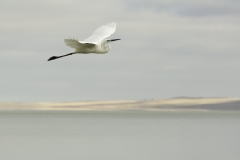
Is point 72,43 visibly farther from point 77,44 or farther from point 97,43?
point 97,43

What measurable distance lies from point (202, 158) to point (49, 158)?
6.50m

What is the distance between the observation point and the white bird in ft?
63.8

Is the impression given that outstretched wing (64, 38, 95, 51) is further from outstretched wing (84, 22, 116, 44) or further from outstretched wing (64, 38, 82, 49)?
outstretched wing (84, 22, 116, 44)

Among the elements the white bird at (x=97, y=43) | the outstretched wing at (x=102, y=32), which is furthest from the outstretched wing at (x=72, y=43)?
the outstretched wing at (x=102, y=32)

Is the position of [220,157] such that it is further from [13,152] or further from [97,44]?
[97,44]

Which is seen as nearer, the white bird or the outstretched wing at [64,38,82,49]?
the outstretched wing at [64,38,82,49]

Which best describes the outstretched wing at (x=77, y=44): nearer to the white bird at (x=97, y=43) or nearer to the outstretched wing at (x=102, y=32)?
the white bird at (x=97, y=43)

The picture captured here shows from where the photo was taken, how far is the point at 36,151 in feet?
107

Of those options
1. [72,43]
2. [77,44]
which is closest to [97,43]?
[77,44]

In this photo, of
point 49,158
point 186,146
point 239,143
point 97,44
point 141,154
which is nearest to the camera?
point 97,44

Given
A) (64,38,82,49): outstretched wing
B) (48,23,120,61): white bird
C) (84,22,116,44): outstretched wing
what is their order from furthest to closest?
1. (84,22,116,44): outstretched wing
2. (48,23,120,61): white bird
3. (64,38,82,49): outstretched wing

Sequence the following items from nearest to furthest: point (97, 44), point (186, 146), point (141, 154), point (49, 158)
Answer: point (97, 44) → point (49, 158) → point (141, 154) → point (186, 146)

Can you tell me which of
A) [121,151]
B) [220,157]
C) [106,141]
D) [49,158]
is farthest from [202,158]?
[106,141]

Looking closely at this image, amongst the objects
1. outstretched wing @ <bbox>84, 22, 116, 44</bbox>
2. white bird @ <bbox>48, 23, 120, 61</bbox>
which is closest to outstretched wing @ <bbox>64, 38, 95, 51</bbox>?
white bird @ <bbox>48, 23, 120, 61</bbox>
